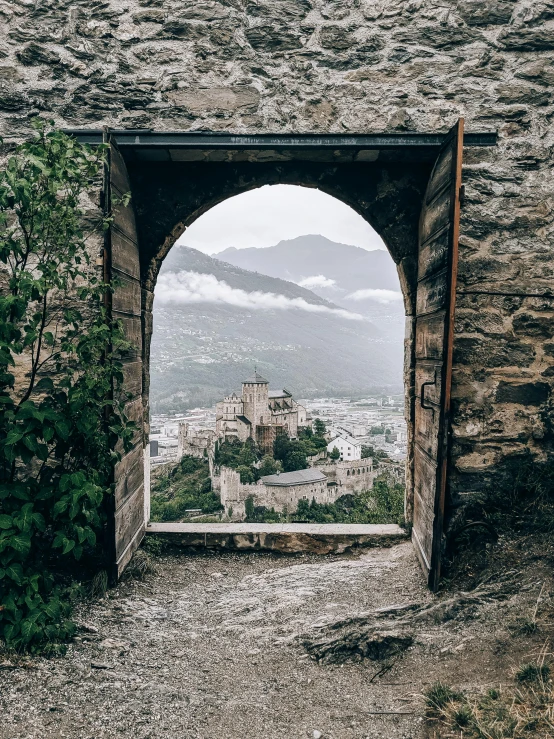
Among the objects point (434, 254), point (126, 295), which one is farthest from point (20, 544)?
point (434, 254)

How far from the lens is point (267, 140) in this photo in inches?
128

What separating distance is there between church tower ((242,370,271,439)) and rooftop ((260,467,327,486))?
407 centimetres

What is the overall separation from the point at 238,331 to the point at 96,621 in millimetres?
34935

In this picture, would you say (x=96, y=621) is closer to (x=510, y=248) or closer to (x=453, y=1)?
(x=510, y=248)

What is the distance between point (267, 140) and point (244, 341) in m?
31.4

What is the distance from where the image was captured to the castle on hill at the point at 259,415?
16891mm

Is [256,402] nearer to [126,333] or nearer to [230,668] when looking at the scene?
[126,333]

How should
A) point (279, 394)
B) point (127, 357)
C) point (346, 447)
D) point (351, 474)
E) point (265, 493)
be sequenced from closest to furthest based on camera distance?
point (127, 357)
point (265, 493)
point (351, 474)
point (346, 447)
point (279, 394)

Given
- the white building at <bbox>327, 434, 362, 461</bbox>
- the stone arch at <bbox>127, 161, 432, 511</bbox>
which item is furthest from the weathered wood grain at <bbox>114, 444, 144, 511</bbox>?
the white building at <bbox>327, 434, 362, 461</bbox>

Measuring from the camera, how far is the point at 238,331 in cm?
3756

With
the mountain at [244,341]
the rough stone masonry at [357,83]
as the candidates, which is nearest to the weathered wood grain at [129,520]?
the rough stone masonry at [357,83]

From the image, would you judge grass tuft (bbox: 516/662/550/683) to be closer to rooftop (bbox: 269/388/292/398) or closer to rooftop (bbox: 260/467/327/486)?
rooftop (bbox: 260/467/327/486)

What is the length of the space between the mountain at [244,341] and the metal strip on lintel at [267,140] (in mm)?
19359

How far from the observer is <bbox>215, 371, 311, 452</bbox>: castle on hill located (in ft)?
55.4
